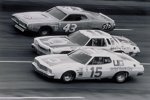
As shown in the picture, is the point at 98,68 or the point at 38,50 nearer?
the point at 98,68

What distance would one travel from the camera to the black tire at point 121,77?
71.6ft

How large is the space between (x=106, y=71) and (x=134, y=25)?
10.4 m

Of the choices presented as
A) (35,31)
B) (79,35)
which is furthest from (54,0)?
(79,35)

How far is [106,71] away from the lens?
2159 centimetres

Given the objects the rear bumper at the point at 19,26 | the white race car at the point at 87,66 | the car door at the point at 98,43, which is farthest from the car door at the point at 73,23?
the white race car at the point at 87,66

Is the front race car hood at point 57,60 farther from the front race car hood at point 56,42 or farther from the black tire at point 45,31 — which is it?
the black tire at point 45,31

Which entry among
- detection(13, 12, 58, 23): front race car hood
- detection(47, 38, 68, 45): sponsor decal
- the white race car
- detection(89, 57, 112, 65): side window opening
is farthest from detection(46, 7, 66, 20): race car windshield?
detection(89, 57, 112, 65): side window opening

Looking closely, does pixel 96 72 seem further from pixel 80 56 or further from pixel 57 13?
pixel 57 13

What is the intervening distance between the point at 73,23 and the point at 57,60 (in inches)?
260

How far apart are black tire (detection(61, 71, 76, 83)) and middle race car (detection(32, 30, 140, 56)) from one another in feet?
7.86

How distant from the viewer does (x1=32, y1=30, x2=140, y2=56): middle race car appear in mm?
23531

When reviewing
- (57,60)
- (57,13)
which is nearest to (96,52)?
(57,60)

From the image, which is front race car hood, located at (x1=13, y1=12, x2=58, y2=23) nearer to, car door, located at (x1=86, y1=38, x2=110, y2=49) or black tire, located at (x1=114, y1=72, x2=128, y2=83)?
car door, located at (x1=86, y1=38, x2=110, y2=49)

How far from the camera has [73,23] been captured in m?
27.9
